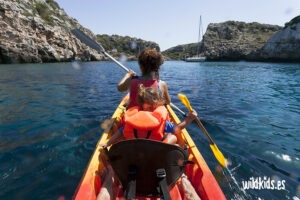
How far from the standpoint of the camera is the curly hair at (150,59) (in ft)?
11.8

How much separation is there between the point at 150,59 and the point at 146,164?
5.70 ft

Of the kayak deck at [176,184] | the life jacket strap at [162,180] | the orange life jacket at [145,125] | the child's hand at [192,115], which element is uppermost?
the orange life jacket at [145,125]

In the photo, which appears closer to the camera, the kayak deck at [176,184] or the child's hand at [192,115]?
the kayak deck at [176,184]

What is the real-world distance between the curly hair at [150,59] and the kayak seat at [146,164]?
1.61 m

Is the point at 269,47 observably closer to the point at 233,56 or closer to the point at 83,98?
the point at 233,56

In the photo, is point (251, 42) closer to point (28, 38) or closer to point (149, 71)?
point (28, 38)

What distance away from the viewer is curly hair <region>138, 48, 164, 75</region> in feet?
11.8

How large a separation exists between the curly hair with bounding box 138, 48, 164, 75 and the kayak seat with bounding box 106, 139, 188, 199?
1614 mm

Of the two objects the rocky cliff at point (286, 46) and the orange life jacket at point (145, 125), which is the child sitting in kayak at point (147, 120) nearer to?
the orange life jacket at point (145, 125)

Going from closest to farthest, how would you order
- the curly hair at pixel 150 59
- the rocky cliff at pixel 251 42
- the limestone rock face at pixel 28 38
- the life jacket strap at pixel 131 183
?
the life jacket strap at pixel 131 183
the curly hair at pixel 150 59
the limestone rock face at pixel 28 38
the rocky cliff at pixel 251 42

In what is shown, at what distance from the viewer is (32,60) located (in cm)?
4688

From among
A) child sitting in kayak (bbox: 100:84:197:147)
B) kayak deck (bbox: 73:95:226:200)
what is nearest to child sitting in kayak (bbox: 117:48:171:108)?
child sitting in kayak (bbox: 100:84:197:147)

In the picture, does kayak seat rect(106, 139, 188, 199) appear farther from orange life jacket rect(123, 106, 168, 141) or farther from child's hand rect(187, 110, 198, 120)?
child's hand rect(187, 110, 198, 120)

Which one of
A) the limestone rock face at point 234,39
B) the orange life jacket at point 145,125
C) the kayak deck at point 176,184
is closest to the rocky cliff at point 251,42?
the limestone rock face at point 234,39
